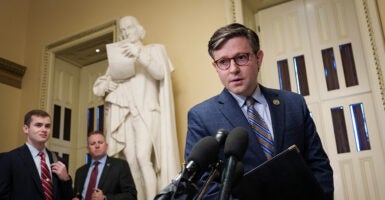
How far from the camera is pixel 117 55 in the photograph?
15.4 ft

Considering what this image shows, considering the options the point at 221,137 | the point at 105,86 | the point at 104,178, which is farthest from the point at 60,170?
the point at 221,137

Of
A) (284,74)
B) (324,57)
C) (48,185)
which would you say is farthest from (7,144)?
(324,57)

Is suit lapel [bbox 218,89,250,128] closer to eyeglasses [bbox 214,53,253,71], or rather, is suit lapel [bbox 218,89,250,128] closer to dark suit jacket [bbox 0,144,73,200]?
eyeglasses [bbox 214,53,253,71]

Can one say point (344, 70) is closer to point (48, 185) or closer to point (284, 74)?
point (284, 74)

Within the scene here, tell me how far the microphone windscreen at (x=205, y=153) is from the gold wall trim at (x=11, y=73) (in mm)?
5978

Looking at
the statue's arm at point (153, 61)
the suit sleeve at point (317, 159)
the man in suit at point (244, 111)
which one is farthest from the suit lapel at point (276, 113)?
the statue's arm at point (153, 61)

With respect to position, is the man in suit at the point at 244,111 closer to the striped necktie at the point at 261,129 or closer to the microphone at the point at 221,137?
the striped necktie at the point at 261,129

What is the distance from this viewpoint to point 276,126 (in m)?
1.63

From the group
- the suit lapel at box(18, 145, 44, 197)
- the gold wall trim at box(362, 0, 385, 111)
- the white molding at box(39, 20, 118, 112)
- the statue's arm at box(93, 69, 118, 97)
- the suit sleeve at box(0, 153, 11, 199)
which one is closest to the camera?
the suit sleeve at box(0, 153, 11, 199)

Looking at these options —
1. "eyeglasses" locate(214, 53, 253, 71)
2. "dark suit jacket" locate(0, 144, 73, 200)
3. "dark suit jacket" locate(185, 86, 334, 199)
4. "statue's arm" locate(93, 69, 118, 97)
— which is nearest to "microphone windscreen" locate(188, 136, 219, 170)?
"dark suit jacket" locate(185, 86, 334, 199)

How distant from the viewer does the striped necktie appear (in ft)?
5.23

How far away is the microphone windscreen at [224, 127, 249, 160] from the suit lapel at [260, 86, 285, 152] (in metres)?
0.42

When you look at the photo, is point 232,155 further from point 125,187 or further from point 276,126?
point 125,187

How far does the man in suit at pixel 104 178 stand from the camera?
3781 mm
